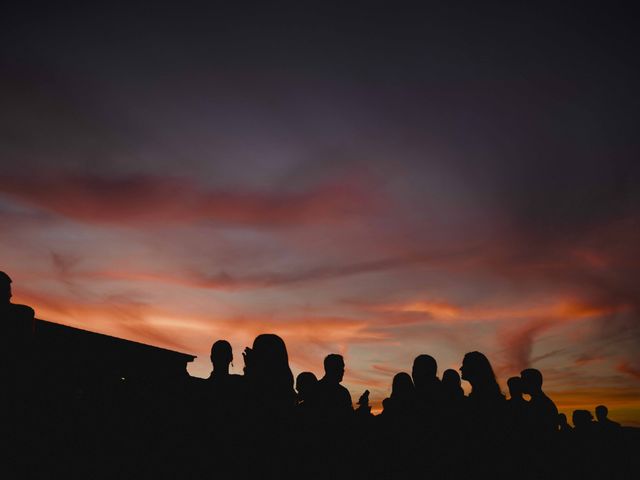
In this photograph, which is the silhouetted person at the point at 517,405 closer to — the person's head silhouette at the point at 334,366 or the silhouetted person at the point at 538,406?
the silhouetted person at the point at 538,406

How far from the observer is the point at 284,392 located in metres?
5.40

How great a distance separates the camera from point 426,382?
6328 mm

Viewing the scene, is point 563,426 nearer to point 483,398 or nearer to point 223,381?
point 483,398

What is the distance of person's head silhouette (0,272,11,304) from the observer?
14.1 feet

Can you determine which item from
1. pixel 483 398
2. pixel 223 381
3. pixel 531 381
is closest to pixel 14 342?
pixel 223 381

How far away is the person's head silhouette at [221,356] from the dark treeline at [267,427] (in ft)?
0.06

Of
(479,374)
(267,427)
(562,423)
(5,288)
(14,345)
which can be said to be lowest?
(562,423)

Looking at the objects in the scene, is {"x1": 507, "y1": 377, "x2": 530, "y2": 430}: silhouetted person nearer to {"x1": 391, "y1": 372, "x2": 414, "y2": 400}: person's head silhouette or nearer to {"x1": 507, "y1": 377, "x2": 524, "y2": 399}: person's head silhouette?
{"x1": 507, "y1": 377, "x2": 524, "y2": 399}: person's head silhouette

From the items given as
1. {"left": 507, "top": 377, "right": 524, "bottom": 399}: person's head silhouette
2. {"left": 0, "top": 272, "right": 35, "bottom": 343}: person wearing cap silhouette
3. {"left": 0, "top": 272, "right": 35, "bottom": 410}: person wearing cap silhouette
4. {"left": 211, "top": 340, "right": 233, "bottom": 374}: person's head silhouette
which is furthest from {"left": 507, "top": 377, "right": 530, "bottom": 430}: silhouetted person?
{"left": 0, "top": 272, "right": 35, "bottom": 343}: person wearing cap silhouette

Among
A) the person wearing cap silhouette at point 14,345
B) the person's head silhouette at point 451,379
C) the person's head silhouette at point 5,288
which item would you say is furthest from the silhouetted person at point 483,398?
the person's head silhouette at point 5,288

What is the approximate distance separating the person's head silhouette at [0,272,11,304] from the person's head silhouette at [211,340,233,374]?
300 centimetres

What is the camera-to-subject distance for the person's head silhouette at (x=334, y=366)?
6793 mm

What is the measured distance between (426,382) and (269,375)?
8.88ft

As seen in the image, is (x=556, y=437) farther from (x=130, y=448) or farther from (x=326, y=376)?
(x=130, y=448)
